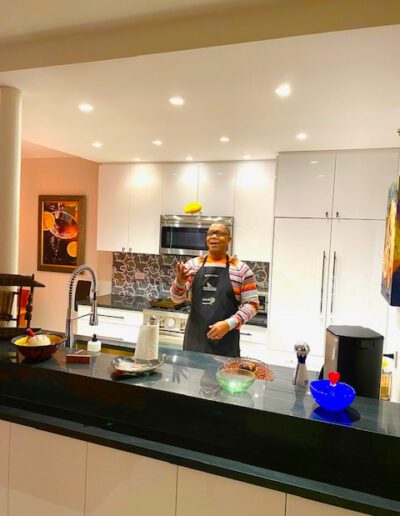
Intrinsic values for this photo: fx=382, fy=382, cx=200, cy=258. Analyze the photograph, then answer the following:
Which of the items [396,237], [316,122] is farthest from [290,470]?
[316,122]

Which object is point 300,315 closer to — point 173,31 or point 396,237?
point 396,237

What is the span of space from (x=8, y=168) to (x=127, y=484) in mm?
1752

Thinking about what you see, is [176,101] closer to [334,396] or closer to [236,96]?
[236,96]

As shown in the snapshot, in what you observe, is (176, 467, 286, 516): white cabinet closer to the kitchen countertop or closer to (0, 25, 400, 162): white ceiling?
(0, 25, 400, 162): white ceiling

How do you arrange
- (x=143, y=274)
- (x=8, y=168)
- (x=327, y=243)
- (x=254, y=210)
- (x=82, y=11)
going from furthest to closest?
(x=143, y=274)
(x=254, y=210)
(x=327, y=243)
(x=8, y=168)
(x=82, y=11)

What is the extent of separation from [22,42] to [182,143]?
1436 millimetres

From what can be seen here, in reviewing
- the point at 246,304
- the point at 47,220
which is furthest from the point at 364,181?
the point at 47,220

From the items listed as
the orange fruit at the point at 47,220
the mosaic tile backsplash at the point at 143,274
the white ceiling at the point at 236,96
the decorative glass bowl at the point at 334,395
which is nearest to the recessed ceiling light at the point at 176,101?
the white ceiling at the point at 236,96

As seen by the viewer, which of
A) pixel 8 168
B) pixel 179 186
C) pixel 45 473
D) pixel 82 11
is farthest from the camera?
pixel 179 186

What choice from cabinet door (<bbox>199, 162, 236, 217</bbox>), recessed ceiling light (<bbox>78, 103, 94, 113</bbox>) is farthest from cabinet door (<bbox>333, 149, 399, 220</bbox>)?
recessed ceiling light (<bbox>78, 103, 94, 113</bbox>)

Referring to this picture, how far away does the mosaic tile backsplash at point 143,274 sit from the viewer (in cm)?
435

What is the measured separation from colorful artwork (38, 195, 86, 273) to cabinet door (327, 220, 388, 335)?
9.76 feet

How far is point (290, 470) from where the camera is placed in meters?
1.21

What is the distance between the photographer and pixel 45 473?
143 centimetres
